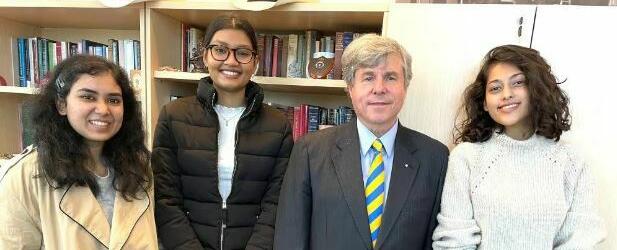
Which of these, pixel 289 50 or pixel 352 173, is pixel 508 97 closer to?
pixel 352 173

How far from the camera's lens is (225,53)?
4.26 ft

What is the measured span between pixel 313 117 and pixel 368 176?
678 millimetres

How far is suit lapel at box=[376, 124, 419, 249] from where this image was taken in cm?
109

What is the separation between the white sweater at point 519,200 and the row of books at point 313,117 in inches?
28.2

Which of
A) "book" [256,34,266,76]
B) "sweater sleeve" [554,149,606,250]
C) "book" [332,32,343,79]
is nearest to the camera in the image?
"sweater sleeve" [554,149,606,250]

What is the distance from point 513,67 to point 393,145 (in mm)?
451

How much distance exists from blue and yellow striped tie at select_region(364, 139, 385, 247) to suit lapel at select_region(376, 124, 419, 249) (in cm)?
3

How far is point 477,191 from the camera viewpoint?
113cm

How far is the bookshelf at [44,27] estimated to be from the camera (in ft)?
5.30

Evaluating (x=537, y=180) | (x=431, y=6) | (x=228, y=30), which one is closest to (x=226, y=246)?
(x=228, y=30)

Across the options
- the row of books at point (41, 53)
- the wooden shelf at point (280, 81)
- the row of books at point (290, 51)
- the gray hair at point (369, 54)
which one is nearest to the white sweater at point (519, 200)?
the gray hair at point (369, 54)

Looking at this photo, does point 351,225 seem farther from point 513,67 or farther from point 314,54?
point 314,54

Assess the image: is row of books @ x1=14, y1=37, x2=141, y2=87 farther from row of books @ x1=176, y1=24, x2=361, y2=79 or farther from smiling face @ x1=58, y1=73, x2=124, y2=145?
smiling face @ x1=58, y1=73, x2=124, y2=145

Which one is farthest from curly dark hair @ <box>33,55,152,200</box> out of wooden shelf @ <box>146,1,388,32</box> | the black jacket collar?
wooden shelf @ <box>146,1,388,32</box>
